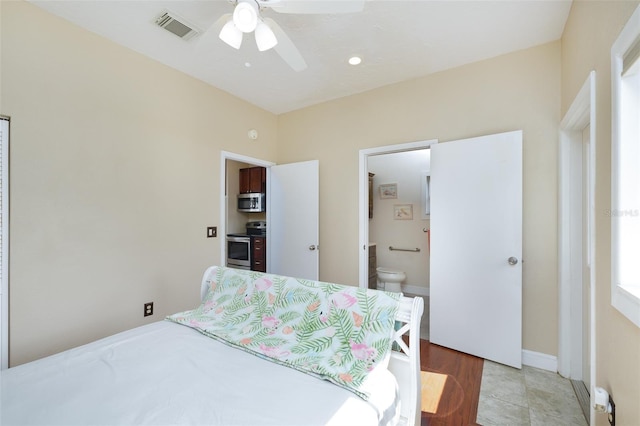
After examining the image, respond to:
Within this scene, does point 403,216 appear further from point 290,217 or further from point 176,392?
point 176,392

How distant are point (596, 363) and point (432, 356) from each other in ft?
4.17

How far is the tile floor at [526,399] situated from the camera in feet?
5.62

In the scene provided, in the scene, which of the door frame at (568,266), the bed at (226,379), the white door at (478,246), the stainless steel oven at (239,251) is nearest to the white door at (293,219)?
the stainless steel oven at (239,251)

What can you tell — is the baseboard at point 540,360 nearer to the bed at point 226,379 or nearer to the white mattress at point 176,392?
the bed at point 226,379

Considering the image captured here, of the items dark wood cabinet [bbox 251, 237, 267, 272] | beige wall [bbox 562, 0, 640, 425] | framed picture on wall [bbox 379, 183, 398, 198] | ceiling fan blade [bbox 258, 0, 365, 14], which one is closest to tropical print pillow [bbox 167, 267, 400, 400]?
beige wall [bbox 562, 0, 640, 425]

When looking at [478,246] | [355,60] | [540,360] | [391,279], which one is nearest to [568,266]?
[478,246]

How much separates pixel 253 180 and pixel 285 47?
3277 mm

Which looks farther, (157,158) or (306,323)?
(157,158)

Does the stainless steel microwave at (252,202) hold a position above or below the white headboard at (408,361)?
above

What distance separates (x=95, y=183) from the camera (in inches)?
87.6

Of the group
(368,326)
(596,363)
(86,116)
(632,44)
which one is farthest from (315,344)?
(86,116)

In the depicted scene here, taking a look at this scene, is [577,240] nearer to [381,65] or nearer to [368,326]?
[368,326]

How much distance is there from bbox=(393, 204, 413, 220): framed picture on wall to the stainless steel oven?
8.34 feet

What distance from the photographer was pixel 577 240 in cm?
211
